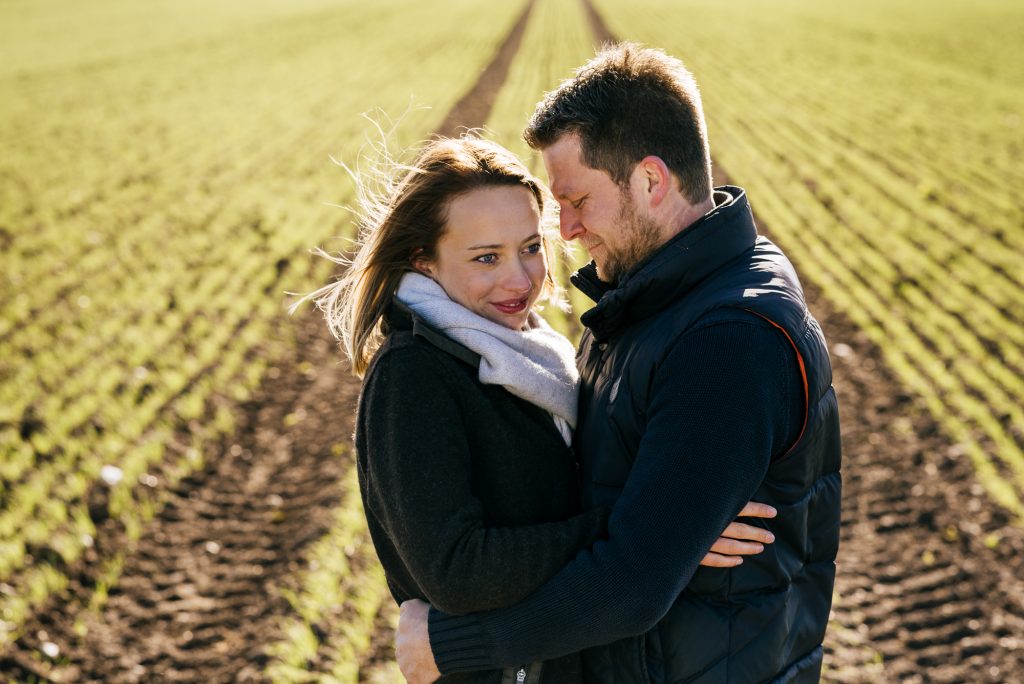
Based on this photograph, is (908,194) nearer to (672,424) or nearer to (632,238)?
(632,238)

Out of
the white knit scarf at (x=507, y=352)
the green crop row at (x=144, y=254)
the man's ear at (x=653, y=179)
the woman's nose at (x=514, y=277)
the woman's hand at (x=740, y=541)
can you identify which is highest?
the man's ear at (x=653, y=179)

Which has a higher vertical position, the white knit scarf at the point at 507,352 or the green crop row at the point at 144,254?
the white knit scarf at the point at 507,352

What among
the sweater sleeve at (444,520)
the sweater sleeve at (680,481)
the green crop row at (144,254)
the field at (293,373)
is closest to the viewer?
the sweater sleeve at (680,481)

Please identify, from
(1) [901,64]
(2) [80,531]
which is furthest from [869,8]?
(2) [80,531]

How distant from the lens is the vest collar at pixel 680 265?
2.17 metres

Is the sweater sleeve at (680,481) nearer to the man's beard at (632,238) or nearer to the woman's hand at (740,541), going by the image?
the woman's hand at (740,541)

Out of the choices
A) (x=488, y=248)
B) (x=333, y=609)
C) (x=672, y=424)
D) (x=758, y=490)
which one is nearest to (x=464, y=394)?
(x=488, y=248)

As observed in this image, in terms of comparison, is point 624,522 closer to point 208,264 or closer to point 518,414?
point 518,414

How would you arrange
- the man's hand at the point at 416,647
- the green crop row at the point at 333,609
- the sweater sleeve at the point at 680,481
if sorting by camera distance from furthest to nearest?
the green crop row at the point at 333,609, the man's hand at the point at 416,647, the sweater sleeve at the point at 680,481

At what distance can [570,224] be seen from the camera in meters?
2.43

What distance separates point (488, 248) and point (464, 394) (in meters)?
0.43

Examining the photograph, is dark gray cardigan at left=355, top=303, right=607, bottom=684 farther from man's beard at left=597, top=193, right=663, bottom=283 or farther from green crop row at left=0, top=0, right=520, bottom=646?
green crop row at left=0, top=0, right=520, bottom=646

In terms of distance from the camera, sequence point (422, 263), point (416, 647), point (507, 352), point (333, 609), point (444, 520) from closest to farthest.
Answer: point (444, 520) → point (416, 647) → point (507, 352) → point (422, 263) → point (333, 609)

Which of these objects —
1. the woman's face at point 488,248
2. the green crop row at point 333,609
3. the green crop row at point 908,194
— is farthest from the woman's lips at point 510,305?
the green crop row at point 908,194
